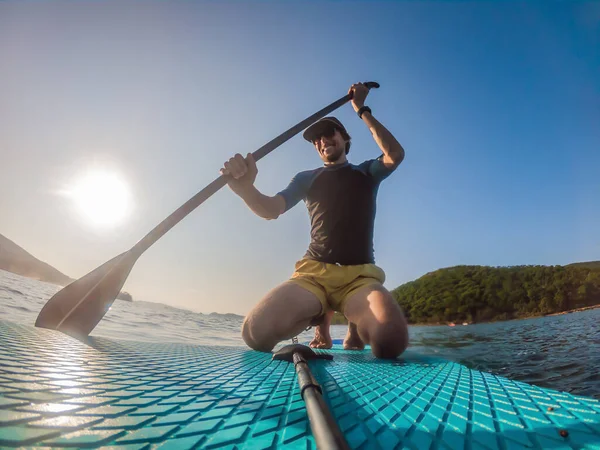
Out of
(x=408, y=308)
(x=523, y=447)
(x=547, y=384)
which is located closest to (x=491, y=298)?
(x=408, y=308)

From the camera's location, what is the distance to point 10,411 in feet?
1.70

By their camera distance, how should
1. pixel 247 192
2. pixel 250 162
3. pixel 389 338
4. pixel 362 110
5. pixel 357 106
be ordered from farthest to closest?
pixel 357 106, pixel 362 110, pixel 247 192, pixel 250 162, pixel 389 338

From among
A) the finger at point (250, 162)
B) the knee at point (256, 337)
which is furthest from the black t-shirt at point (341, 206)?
the knee at point (256, 337)

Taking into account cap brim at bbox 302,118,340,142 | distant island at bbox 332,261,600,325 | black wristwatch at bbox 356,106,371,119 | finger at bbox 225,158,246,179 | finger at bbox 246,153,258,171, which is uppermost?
cap brim at bbox 302,118,340,142

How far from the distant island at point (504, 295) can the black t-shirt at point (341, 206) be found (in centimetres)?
2583

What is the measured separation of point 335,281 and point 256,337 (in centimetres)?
76

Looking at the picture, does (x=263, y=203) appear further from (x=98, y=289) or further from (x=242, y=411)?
(x=242, y=411)

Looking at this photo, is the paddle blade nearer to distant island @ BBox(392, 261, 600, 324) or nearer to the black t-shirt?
the black t-shirt

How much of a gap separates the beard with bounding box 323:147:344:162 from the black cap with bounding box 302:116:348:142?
225mm

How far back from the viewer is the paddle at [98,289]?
214 centimetres

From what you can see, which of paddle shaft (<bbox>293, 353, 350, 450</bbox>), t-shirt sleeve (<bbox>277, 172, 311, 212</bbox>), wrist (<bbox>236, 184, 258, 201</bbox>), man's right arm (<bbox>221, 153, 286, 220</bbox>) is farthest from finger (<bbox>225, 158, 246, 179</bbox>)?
paddle shaft (<bbox>293, 353, 350, 450</bbox>)

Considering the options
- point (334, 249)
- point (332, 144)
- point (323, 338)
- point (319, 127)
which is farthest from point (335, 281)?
point (319, 127)

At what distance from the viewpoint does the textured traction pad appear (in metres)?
0.52

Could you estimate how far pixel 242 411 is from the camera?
0.69m
